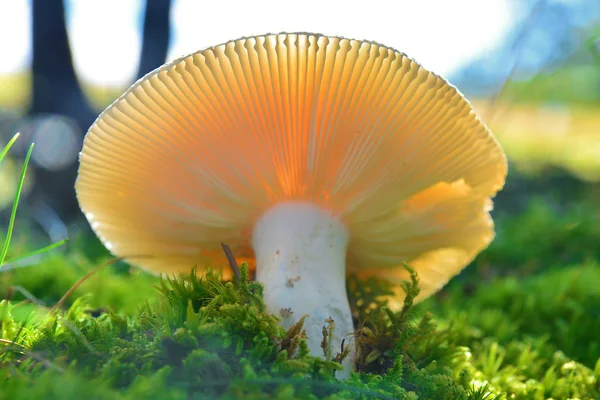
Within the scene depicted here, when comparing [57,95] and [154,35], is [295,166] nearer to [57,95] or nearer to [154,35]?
[154,35]

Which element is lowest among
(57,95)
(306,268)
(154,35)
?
(306,268)

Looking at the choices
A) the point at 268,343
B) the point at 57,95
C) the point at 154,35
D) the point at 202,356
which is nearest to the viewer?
the point at 202,356

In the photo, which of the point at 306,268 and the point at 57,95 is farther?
the point at 57,95

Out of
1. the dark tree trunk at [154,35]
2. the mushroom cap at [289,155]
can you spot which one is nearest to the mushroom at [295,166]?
the mushroom cap at [289,155]

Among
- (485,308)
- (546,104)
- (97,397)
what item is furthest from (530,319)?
(546,104)

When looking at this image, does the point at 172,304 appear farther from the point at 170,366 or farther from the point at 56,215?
the point at 56,215

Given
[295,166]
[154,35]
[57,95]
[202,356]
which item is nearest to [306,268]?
[295,166]

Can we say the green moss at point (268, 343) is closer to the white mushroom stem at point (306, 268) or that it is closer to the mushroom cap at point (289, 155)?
the white mushroom stem at point (306, 268)
